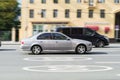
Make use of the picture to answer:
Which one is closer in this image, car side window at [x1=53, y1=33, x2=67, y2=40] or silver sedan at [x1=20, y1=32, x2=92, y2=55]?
silver sedan at [x1=20, y1=32, x2=92, y2=55]

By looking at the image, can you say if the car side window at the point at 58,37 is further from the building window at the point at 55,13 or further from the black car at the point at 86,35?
the building window at the point at 55,13

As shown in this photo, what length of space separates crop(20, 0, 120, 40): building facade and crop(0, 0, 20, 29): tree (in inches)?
140

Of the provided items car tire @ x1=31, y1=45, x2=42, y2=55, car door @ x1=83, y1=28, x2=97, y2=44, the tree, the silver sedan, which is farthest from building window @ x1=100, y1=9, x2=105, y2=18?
car tire @ x1=31, y1=45, x2=42, y2=55

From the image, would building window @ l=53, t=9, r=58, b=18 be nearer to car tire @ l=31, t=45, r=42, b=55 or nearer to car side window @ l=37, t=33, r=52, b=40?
car side window @ l=37, t=33, r=52, b=40

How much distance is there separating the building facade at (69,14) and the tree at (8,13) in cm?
356

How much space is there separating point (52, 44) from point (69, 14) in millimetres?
52058

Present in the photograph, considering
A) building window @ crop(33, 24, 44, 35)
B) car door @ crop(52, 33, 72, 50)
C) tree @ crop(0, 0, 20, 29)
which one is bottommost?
car door @ crop(52, 33, 72, 50)

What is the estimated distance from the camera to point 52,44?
80.3 feet

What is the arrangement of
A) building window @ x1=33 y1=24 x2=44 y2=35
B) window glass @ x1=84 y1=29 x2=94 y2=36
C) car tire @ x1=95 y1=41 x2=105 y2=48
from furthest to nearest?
building window @ x1=33 y1=24 x2=44 y2=35
car tire @ x1=95 y1=41 x2=105 y2=48
window glass @ x1=84 y1=29 x2=94 y2=36

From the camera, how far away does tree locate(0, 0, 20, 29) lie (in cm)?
6981

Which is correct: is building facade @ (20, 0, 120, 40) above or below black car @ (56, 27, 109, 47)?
above

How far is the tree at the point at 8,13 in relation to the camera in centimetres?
6981

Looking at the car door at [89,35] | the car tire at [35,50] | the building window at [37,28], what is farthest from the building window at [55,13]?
the car tire at [35,50]

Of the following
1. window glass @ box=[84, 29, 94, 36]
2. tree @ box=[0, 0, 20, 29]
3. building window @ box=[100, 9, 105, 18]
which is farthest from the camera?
building window @ box=[100, 9, 105, 18]
